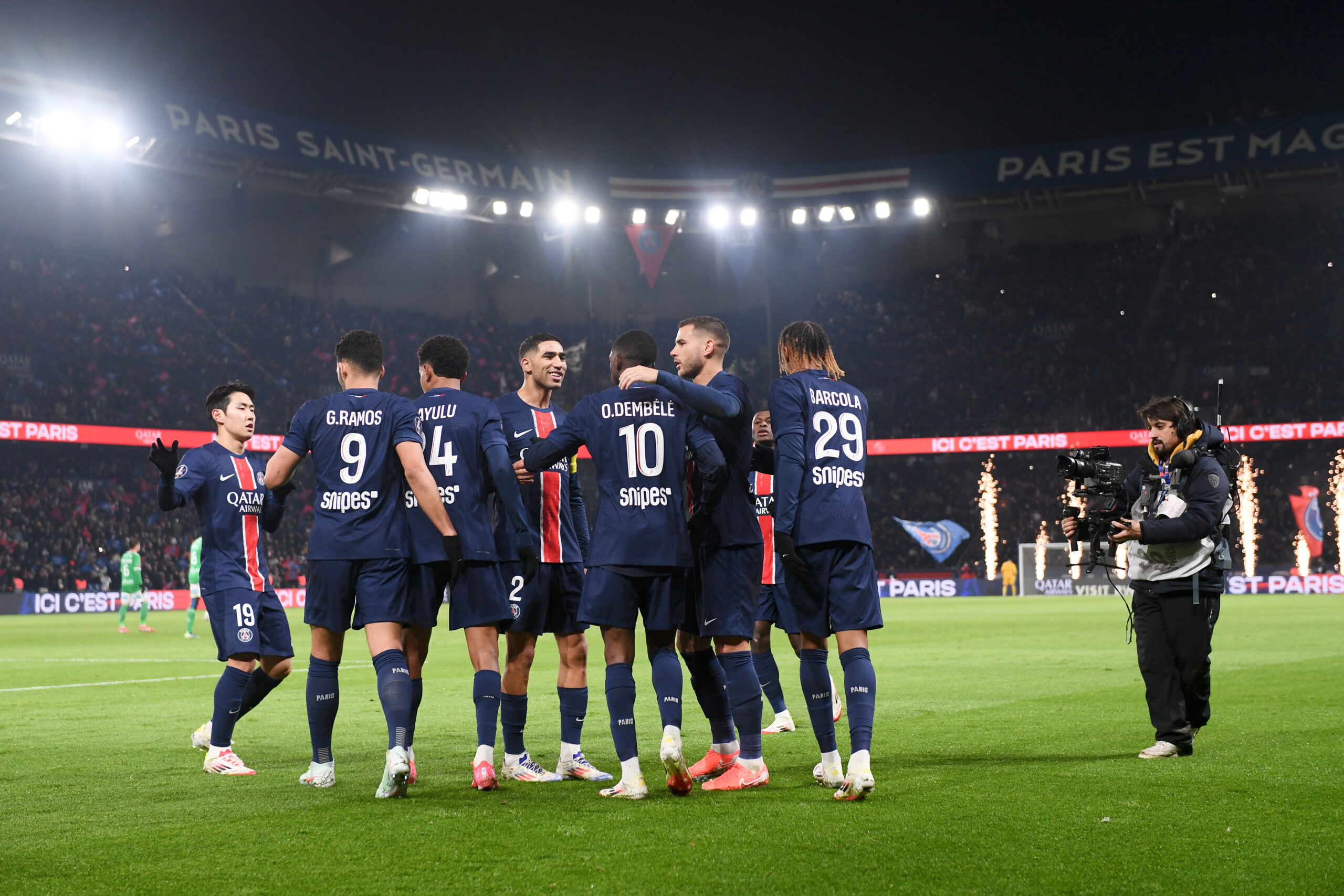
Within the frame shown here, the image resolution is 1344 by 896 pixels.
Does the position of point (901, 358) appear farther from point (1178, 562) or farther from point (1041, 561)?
point (1178, 562)

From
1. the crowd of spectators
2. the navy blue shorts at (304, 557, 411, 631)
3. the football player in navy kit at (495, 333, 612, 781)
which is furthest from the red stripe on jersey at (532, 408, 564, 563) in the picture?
the crowd of spectators

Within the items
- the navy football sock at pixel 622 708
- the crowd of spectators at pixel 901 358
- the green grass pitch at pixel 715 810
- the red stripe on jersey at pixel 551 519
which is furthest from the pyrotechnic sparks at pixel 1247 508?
the navy football sock at pixel 622 708

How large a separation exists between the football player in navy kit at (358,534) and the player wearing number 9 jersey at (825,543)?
1706 mm

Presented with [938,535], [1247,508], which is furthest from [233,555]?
[1247,508]

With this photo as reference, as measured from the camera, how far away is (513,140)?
150ft

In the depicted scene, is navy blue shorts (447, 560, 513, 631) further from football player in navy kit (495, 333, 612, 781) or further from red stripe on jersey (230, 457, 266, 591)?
red stripe on jersey (230, 457, 266, 591)

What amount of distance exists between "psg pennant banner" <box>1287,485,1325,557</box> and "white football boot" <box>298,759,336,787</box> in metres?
43.9

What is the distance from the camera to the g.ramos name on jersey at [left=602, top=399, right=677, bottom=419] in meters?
5.95

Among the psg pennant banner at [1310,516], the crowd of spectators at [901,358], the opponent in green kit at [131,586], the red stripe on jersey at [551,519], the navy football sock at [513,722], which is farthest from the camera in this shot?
the psg pennant banner at [1310,516]

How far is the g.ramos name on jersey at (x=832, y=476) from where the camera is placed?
5.89 m

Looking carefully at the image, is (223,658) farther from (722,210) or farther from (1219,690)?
(722,210)

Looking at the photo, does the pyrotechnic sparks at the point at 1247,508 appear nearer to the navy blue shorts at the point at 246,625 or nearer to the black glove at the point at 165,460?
the navy blue shorts at the point at 246,625

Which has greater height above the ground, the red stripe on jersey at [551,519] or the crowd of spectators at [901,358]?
the crowd of spectators at [901,358]

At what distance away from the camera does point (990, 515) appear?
4753 centimetres
